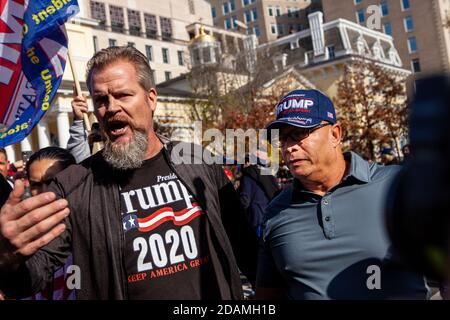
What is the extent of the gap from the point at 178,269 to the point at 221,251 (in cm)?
26

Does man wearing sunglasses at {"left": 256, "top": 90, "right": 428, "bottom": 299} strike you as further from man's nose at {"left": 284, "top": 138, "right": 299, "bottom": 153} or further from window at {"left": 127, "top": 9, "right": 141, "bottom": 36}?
window at {"left": 127, "top": 9, "right": 141, "bottom": 36}

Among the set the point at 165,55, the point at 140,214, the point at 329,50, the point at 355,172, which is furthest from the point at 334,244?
the point at 165,55

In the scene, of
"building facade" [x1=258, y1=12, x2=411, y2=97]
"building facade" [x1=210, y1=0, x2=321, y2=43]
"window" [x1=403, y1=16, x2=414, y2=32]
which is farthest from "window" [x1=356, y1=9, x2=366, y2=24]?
"building facade" [x1=210, y1=0, x2=321, y2=43]

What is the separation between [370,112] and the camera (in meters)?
30.8

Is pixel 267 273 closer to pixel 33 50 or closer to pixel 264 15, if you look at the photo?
pixel 33 50

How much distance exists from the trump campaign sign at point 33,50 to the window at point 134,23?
59888 millimetres

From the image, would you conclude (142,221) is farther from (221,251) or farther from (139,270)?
(221,251)

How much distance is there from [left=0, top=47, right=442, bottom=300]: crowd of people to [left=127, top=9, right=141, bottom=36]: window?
6230 cm

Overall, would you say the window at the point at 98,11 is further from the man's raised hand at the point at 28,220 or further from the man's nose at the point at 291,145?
the man's raised hand at the point at 28,220

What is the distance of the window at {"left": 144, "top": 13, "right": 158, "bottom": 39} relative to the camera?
210 ft

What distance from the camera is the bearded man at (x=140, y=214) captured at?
2.42 m

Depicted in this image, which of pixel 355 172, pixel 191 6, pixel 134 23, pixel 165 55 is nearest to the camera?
pixel 355 172

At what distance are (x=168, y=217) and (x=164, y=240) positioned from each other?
0.40ft

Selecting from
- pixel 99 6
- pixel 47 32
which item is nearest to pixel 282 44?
pixel 99 6
